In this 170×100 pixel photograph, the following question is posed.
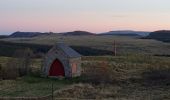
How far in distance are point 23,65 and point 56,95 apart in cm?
1686

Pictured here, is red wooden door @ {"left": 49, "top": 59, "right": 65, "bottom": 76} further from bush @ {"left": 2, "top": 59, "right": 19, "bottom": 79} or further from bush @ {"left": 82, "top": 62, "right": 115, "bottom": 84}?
bush @ {"left": 2, "top": 59, "right": 19, "bottom": 79}

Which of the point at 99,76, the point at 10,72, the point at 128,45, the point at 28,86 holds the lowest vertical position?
the point at 28,86

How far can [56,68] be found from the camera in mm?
49188

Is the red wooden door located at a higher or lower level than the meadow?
higher

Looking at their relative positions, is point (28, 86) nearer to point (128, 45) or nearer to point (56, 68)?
point (56, 68)

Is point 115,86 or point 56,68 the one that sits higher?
point 56,68

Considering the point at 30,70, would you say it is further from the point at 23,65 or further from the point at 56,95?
the point at 56,95

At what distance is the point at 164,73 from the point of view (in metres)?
49.1

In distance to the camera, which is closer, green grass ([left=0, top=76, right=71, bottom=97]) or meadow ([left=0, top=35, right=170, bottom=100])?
meadow ([left=0, top=35, right=170, bottom=100])

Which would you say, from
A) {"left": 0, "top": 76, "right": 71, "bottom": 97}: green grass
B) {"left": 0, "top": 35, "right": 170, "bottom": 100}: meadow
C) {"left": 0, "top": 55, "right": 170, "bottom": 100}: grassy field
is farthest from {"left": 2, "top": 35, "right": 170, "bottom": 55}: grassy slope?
{"left": 0, "top": 76, "right": 71, "bottom": 97}: green grass

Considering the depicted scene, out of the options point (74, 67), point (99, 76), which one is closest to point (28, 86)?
point (99, 76)

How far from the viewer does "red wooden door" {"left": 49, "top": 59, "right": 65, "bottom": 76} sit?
4900 cm

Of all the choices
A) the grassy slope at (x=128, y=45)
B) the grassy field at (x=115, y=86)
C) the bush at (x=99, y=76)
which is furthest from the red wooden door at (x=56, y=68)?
the grassy slope at (x=128, y=45)

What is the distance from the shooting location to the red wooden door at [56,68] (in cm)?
4900
